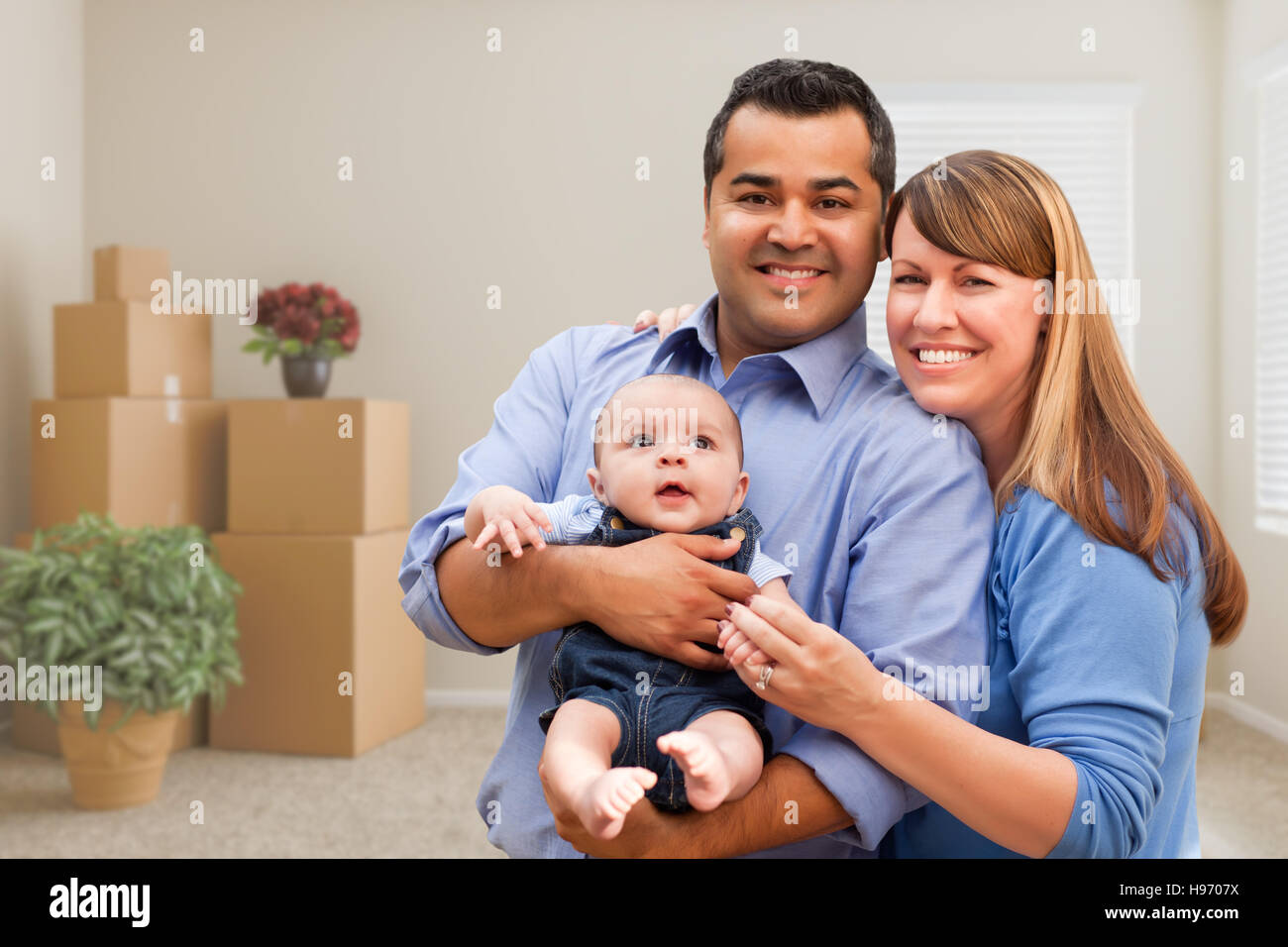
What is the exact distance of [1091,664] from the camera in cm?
107

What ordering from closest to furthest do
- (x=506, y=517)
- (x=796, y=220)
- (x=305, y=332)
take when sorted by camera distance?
1. (x=506, y=517)
2. (x=796, y=220)
3. (x=305, y=332)

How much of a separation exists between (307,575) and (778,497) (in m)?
2.98

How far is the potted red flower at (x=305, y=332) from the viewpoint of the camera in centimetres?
420

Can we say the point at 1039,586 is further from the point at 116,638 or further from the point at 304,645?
the point at 304,645

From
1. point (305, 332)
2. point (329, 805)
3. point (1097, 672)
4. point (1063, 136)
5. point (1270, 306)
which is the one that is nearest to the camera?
point (1097, 672)

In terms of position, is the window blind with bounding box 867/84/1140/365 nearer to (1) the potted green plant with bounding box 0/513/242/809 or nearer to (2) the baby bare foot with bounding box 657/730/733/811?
(1) the potted green plant with bounding box 0/513/242/809

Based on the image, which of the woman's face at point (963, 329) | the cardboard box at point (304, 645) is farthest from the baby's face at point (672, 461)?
the cardboard box at point (304, 645)

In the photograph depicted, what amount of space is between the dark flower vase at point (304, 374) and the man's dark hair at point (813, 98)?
10.4 ft

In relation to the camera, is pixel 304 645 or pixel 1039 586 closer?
pixel 1039 586

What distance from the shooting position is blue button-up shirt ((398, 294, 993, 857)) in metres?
1.12

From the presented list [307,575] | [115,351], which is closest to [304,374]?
[115,351]

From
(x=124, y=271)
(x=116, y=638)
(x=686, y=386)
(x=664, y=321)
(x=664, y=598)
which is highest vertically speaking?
(x=124, y=271)

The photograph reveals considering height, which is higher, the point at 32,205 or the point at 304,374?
the point at 32,205
